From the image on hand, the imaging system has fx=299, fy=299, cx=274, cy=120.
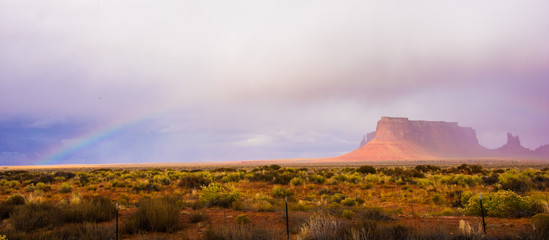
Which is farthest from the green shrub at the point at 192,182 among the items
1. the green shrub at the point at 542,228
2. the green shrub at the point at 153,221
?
the green shrub at the point at 542,228

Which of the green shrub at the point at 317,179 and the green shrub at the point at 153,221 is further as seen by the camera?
the green shrub at the point at 317,179

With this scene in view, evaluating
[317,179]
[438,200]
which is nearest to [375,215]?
[438,200]

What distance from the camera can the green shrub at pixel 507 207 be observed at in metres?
10.2

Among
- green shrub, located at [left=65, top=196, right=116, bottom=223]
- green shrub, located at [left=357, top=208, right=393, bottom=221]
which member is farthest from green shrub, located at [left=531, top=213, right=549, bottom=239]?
green shrub, located at [left=65, top=196, right=116, bottom=223]

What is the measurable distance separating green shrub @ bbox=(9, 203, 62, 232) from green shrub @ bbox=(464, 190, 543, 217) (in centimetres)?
1402

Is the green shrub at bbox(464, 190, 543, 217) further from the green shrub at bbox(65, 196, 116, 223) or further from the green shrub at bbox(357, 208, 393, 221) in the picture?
the green shrub at bbox(65, 196, 116, 223)

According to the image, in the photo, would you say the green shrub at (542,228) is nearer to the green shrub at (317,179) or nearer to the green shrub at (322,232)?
the green shrub at (322,232)

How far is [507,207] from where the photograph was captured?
10312 mm

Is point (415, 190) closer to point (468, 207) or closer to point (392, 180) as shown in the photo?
point (392, 180)

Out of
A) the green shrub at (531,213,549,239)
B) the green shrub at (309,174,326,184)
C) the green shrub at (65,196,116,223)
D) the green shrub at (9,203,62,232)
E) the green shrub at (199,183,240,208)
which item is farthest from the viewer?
the green shrub at (309,174,326,184)

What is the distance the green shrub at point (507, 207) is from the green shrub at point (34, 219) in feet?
46.0

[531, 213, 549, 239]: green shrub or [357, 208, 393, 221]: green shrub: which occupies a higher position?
[531, 213, 549, 239]: green shrub

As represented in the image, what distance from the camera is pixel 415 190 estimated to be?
64.4 feet

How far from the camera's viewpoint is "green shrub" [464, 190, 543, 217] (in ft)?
33.5
